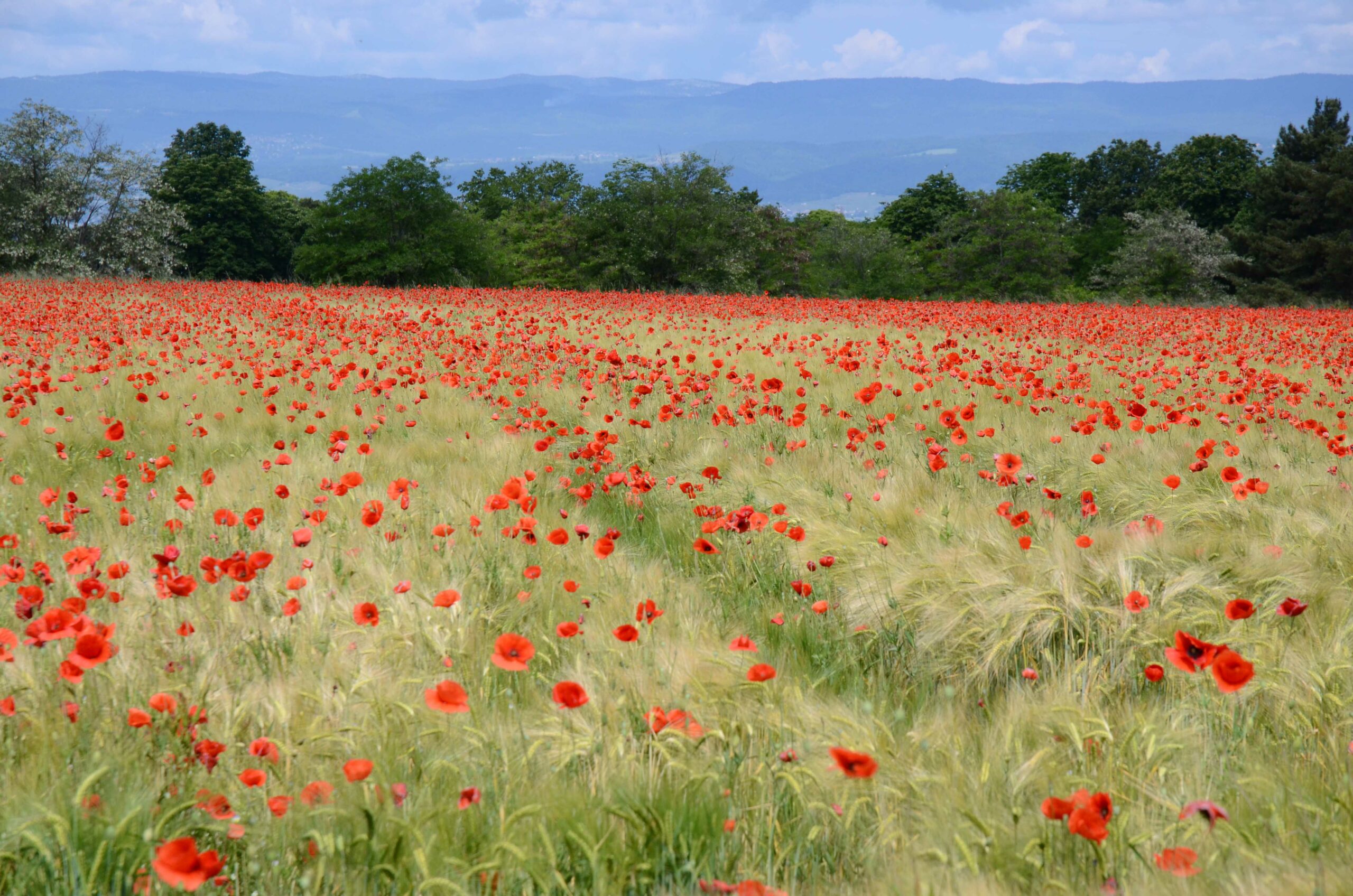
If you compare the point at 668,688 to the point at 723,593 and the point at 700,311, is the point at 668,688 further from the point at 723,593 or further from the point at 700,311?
the point at 700,311

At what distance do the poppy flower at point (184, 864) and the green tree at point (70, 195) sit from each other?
118 feet

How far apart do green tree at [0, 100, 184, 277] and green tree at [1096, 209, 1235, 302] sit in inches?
1715

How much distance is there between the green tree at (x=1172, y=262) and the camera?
40438 mm

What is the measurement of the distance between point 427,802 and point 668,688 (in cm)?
71

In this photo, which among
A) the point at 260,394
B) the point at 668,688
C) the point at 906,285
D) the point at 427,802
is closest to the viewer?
the point at 427,802

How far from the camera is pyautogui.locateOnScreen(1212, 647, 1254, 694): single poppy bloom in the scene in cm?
160

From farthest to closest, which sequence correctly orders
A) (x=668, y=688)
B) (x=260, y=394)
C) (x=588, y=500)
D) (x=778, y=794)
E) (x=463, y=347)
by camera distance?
1. (x=463, y=347)
2. (x=260, y=394)
3. (x=588, y=500)
4. (x=668, y=688)
5. (x=778, y=794)

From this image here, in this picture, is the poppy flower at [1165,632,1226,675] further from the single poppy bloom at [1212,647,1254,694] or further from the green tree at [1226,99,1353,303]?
the green tree at [1226,99,1353,303]

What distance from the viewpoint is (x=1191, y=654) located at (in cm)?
183

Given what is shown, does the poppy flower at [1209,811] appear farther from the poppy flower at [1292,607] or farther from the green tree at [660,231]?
the green tree at [660,231]

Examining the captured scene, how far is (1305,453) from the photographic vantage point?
469cm

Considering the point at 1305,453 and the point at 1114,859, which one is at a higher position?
the point at 1305,453

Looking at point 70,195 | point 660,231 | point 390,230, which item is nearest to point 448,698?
point 660,231

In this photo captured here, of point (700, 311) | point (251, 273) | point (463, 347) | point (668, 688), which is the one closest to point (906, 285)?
point (700, 311)
